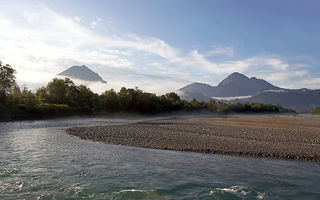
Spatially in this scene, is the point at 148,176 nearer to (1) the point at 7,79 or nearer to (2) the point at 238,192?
(2) the point at 238,192

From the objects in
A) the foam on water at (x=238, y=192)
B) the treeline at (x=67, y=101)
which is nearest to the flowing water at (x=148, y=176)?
the foam on water at (x=238, y=192)

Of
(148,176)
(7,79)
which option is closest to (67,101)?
(7,79)

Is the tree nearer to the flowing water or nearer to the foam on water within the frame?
the flowing water

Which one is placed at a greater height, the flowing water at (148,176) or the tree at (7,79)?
the tree at (7,79)

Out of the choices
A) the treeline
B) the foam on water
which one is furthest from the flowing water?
the treeline

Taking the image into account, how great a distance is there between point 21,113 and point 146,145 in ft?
216

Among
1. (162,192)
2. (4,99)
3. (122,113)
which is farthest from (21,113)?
(162,192)

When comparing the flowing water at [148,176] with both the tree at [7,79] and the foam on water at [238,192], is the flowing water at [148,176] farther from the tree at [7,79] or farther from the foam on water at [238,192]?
the tree at [7,79]

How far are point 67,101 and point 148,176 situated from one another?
338 feet

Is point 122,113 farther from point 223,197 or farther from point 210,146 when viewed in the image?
point 223,197

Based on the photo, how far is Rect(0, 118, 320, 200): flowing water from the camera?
472 inches

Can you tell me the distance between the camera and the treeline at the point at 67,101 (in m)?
74.9

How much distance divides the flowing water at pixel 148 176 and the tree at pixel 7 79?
65.8 m

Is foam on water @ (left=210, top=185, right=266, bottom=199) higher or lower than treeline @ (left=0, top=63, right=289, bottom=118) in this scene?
lower
